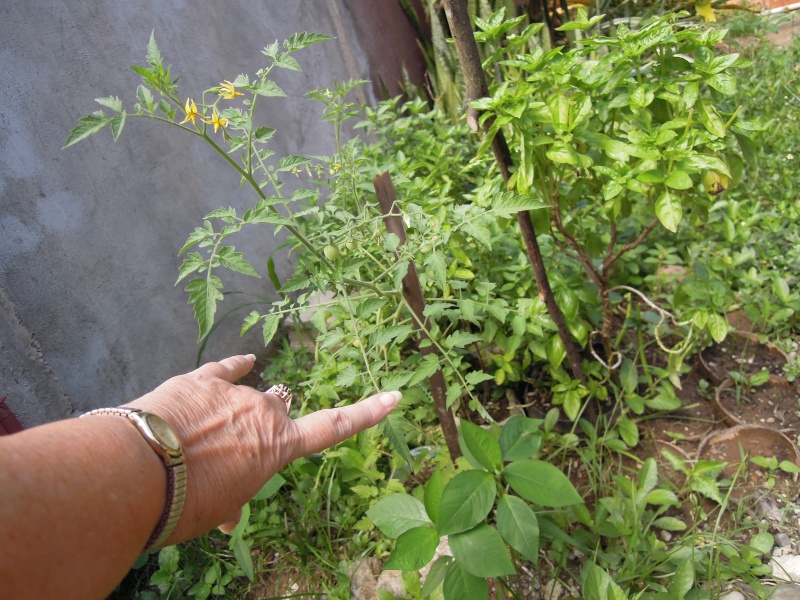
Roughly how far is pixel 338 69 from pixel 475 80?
2.61 m

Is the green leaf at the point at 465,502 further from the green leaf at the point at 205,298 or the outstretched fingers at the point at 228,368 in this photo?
the green leaf at the point at 205,298

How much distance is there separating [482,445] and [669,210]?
795 mm

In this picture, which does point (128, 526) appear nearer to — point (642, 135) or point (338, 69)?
point (642, 135)

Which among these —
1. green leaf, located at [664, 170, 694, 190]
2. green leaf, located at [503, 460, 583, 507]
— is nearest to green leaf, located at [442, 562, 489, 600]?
green leaf, located at [503, 460, 583, 507]

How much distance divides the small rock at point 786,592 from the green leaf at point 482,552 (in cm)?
85

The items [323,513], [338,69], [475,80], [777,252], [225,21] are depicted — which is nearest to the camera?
[475,80]

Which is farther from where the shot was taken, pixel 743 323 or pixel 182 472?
pixel 743 323

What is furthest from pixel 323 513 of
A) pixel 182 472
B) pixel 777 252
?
pixel 777 252

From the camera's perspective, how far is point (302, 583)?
71.1 inches

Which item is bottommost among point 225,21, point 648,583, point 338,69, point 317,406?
point 648,583

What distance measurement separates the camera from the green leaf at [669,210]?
142 cm

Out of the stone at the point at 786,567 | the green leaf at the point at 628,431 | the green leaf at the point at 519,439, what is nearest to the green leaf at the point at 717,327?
the green leaf at the point at 628,431

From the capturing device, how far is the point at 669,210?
4.70ft

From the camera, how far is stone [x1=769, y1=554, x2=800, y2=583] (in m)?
1.56
